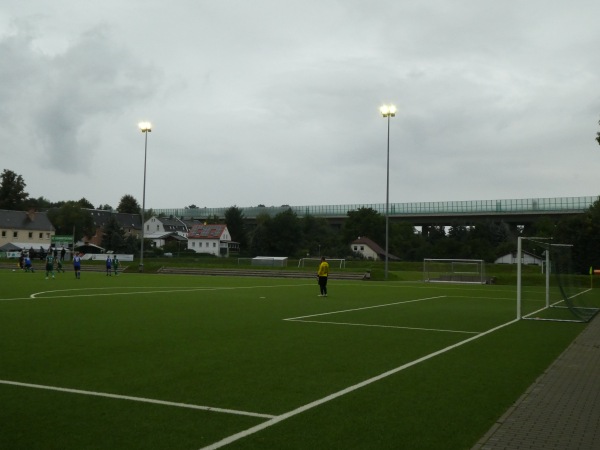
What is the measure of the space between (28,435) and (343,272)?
47687 mm

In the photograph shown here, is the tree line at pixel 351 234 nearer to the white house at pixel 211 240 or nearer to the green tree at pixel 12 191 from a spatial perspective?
the green tree at pixel 12 191

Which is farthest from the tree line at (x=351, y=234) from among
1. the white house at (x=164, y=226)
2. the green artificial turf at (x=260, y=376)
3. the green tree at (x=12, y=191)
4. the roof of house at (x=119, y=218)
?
the green artificial turf at (x=260, y=376)

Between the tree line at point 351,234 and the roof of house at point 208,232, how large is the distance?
4.97 m

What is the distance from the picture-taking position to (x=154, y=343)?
1191 cm

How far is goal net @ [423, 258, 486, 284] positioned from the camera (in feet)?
152

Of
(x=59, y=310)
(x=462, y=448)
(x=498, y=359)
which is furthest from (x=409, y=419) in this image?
(x=59, y=310)

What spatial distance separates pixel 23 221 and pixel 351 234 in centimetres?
5903

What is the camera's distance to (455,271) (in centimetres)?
4762

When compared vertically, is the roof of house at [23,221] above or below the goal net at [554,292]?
above

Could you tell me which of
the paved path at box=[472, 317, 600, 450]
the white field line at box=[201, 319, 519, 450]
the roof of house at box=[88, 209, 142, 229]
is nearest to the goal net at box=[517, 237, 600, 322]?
the white field line at box=[201, 319, 519, 450]

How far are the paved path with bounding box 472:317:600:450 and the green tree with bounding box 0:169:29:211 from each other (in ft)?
415

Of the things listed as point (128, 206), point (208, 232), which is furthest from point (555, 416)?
point (128, 206)

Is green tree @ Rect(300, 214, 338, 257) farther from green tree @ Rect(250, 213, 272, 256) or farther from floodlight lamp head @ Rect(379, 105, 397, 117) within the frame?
floodlight lamp head @ Rect(379, 105, 397, 117)

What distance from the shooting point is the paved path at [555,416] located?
5.89 m
